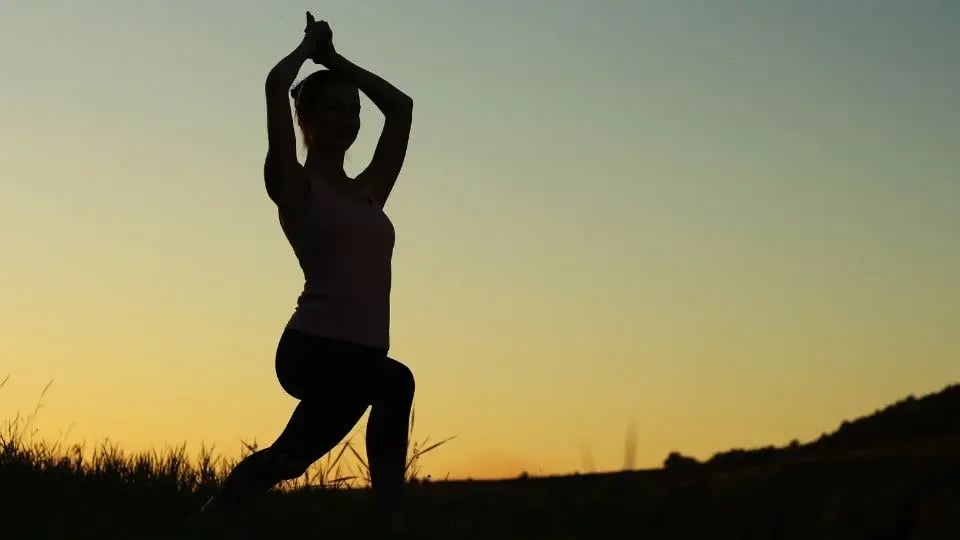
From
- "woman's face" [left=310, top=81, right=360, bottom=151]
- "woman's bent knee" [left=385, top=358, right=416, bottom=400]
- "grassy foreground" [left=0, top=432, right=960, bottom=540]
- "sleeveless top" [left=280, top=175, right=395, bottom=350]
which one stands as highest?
"woman's face" [left=310, top=81, right=360, bottom=151]

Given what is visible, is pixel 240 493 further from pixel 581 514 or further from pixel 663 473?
pixel 663 473

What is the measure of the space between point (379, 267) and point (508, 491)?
1.60 m

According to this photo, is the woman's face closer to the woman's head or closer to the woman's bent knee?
the woman's head

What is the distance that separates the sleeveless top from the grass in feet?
2.73

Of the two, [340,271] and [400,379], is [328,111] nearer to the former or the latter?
[340,271]

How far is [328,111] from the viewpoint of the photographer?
5531 millimetres

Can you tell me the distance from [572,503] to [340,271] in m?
1.61

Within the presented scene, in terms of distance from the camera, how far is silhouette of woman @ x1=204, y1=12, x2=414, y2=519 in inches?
204

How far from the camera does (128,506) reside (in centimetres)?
638

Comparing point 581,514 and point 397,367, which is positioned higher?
point 397,367

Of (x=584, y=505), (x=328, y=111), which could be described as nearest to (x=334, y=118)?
(x=328, y=111)

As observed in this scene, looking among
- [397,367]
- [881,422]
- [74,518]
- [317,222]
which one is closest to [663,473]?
[881,422]

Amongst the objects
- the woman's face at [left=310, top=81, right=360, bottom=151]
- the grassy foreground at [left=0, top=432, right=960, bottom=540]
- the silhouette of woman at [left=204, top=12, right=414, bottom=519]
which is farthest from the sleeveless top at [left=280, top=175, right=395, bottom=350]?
the grassy foreground at [left=0, top=432, right=960, bottom=540]

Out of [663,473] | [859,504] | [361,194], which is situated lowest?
[859,504]
